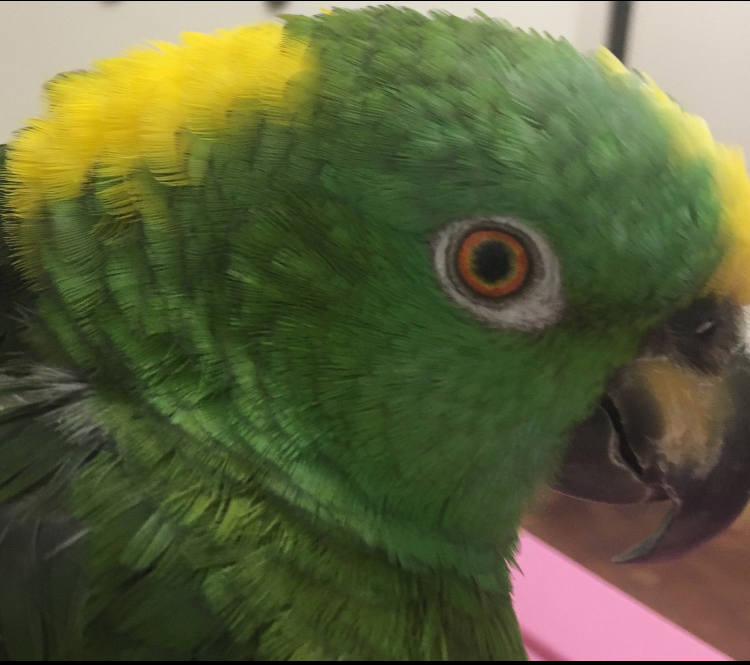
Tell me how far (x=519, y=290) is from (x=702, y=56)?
0.45m

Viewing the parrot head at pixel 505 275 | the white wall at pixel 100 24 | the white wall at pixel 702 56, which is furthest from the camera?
the white wall at pixel 100 24

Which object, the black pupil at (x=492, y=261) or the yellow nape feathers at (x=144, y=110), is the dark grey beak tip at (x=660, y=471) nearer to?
the black pupil at (x=492, y=261)

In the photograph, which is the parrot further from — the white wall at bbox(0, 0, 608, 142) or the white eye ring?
the white wall at bbox(0, 0, 608, 142)

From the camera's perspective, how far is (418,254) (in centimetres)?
52

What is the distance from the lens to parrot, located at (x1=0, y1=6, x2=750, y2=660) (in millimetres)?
504

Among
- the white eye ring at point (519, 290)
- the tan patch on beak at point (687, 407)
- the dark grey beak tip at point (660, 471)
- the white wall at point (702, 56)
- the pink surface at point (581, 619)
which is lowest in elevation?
the pink surface at point (581, 619)

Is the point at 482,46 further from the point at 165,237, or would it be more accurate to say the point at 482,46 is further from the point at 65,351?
the point at 65,351

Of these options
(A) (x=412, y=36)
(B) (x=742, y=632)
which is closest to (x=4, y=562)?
(A) (x=412, y=36)

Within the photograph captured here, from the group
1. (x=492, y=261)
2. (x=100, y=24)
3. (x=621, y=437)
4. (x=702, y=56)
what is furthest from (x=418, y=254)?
(x=100, y=24)

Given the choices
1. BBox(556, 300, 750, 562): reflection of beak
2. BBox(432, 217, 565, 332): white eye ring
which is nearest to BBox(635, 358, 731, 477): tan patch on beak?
BBox(556, 300, 750, 562): reflection of beak

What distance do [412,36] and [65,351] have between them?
38cm

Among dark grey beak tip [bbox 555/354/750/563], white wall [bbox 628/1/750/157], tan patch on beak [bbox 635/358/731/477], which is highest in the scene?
white wall [bbox 628/1/750/157]

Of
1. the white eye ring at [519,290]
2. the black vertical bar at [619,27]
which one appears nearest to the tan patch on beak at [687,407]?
the white eye ring at [519,290]

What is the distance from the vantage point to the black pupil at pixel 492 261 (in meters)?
0.50
